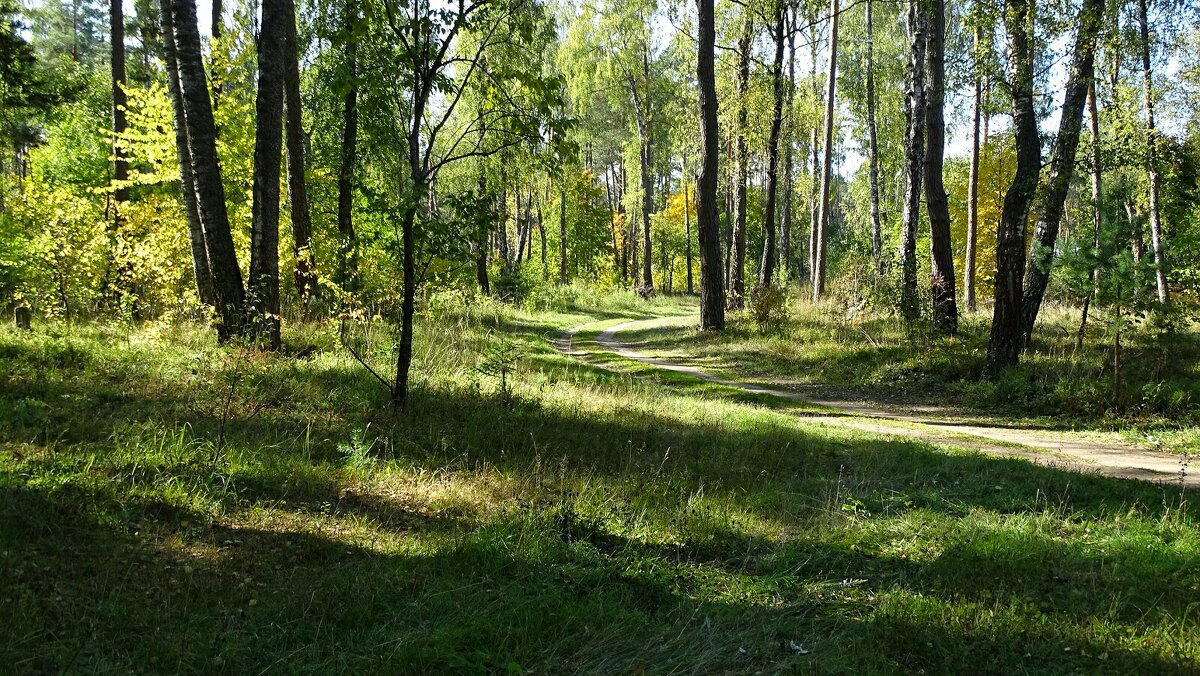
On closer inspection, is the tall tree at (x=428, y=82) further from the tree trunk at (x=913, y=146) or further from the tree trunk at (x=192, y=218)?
the tree trunk at (x=913, y=146)

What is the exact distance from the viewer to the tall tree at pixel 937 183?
44.9 ft

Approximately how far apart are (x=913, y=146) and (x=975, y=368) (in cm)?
563

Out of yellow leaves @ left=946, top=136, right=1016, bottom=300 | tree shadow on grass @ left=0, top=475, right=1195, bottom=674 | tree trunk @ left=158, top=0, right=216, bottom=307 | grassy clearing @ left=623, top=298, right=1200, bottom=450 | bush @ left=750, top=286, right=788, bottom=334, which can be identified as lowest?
tree shadow on grass @ left=0, top=475, right=1195, bottom=674

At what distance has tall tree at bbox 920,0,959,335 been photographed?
13.7 metres

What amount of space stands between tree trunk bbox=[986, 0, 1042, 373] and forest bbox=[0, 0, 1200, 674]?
0.19 ft

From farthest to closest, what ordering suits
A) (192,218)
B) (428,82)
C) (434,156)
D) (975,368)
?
(434,156) < (975,368) < (192,218) < (428,82)

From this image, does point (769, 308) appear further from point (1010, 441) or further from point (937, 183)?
point (1010, 441)

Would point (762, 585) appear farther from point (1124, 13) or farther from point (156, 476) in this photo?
point (1124, 13)

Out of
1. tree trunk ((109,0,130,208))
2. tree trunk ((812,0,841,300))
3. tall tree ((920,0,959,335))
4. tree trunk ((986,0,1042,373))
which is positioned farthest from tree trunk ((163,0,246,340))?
tree trunk ((812,0,841,300))

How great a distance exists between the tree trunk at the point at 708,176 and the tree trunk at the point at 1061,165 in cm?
762

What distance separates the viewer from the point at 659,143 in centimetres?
4031

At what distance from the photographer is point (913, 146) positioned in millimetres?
14352

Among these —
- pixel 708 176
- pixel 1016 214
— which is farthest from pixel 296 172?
pixel 1016 214

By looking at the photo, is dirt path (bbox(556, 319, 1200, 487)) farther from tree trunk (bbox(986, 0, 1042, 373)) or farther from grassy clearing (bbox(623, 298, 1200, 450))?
tree trunk (bbox(986, 0, 1042, 373))
